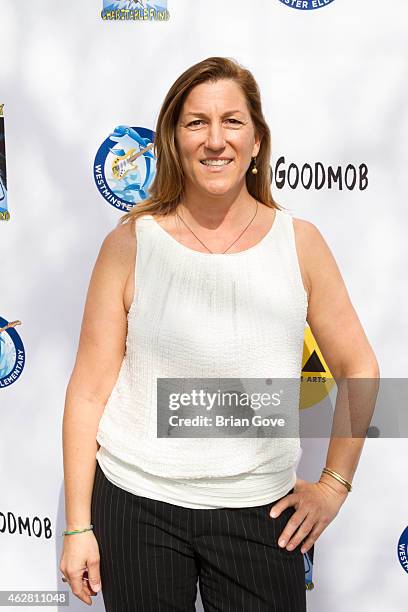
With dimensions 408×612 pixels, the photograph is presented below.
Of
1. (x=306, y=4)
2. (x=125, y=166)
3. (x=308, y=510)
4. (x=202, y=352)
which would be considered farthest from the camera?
(x=125, y=166)

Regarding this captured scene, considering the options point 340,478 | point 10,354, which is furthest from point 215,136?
point 10,354

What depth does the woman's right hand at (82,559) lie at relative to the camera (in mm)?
1226

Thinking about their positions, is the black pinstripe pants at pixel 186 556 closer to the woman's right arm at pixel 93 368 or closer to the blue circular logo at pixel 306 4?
the woman's right arm at pixel 93 368

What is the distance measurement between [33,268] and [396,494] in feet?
3.39

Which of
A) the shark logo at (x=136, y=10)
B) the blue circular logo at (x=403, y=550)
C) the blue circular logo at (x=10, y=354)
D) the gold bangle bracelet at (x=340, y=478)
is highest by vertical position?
the shark logo at (x=136, y=10)

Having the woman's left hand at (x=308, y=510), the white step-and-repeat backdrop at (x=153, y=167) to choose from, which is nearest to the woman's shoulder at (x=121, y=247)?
the white step-and-repeat backdrop at (x=153, y=167)

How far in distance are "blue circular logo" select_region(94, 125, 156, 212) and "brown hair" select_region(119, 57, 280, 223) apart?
0.34m

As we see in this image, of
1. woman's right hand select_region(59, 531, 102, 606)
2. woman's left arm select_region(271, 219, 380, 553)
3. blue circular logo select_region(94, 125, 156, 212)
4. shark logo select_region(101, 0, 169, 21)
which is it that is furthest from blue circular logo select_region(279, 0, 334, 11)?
woman's right hand select_region(59, 531, 102, 606)

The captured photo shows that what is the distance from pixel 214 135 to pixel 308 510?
27.6 inches

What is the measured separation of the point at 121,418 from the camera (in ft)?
3.96

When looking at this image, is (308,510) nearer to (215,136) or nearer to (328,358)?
(328,358)

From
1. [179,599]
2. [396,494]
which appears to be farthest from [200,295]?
[396,494]

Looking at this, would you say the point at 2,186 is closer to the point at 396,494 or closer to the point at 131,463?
the point at 131,463

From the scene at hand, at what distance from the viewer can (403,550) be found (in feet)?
5.58
